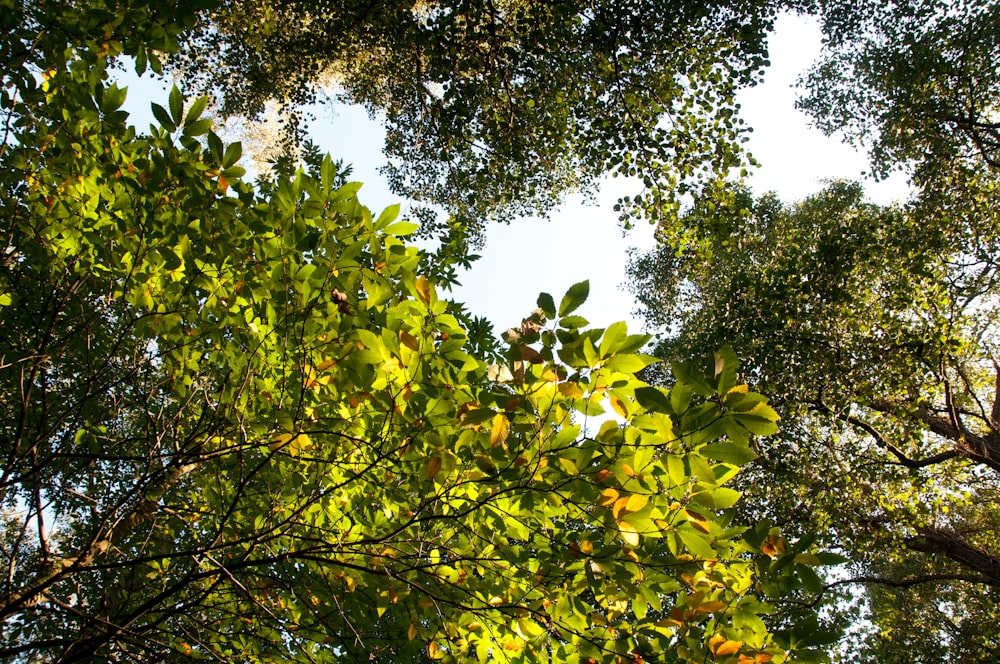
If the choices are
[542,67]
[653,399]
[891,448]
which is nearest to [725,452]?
[653,399]

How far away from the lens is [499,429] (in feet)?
6.15

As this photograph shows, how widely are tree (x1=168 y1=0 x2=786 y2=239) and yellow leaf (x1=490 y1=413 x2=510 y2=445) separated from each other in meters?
5.19

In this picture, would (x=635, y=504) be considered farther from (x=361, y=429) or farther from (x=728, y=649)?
(x=361, y=429)

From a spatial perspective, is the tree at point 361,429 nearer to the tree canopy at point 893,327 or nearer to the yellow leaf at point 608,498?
the yellow leaf at point 608,498

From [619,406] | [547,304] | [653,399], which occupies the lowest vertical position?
[653,399]

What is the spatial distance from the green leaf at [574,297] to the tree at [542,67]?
5136 millimetres

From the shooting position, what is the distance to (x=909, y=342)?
8.06 metres

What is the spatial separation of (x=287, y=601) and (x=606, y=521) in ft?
7.91

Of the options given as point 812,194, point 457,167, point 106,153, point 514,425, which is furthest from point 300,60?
point 812,194

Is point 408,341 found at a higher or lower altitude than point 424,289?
lower

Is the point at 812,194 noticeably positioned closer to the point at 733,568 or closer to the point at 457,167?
the point at 457,167

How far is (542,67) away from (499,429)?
641 centimetres

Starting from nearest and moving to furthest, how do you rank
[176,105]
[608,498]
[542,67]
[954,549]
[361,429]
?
1. [608,498]
2. [176,105]
3. [361,429]
4. [542,67]
5. [954,549]

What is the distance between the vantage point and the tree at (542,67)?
6.44 meters
